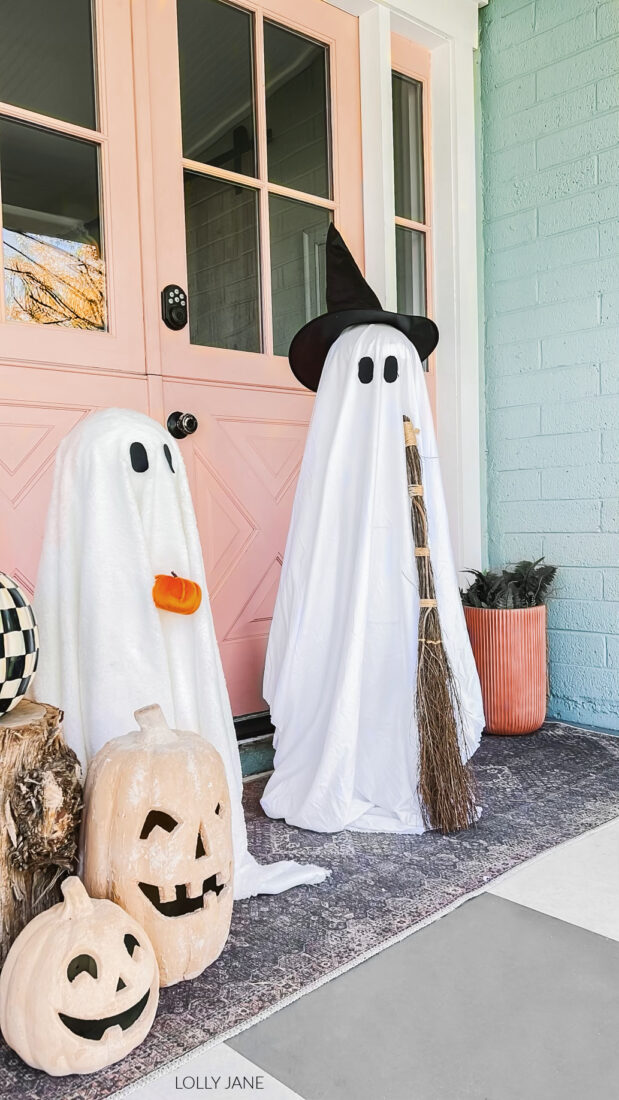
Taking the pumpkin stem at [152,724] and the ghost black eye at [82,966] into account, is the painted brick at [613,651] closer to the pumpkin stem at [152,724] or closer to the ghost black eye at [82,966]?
the pumpkin stem at [152,724]

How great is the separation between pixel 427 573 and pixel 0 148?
4.87 feet

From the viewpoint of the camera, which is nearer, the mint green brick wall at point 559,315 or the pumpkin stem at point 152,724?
the pumpkin stem at point 152,724

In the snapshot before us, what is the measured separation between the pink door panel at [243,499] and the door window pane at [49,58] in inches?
30.1

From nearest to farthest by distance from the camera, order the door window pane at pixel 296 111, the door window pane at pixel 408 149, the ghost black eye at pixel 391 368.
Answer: the ghost black eye at pixel 391 368
the door window pane at pixel 296 111
the door window pane at pixel 408 149

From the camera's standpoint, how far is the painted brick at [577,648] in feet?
8.94

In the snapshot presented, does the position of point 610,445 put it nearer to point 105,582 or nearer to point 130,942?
point 105,582

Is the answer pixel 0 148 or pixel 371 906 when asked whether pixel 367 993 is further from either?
pixel 0 148

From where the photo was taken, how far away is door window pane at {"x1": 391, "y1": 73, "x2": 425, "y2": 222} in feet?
9.78

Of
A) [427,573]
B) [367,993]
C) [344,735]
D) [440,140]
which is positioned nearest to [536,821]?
[344,735]

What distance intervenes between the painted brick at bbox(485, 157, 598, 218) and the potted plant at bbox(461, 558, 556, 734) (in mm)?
1361

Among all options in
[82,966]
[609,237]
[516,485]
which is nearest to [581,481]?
[516,485]

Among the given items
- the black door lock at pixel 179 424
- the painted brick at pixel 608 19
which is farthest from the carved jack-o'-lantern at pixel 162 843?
the painted brick at pixel 608 19

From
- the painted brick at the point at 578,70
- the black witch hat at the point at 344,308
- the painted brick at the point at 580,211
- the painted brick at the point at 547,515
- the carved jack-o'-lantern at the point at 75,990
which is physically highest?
the painted brick at the point at 578,70

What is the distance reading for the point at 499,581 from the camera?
269 centimetres
